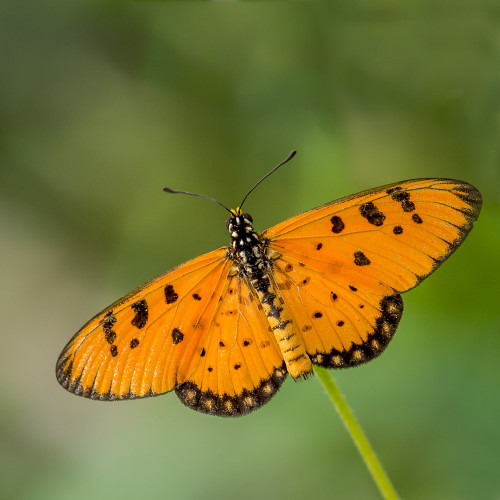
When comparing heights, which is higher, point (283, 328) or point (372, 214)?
point (372, 214)

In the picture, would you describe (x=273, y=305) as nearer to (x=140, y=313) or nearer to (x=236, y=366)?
(x=236, y=366)

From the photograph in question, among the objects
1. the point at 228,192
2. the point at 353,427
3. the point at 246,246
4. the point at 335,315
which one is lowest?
the point at 353,427

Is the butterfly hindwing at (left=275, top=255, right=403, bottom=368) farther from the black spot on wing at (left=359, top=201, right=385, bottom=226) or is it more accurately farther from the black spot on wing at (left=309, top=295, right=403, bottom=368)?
the black spot on wing at (left=359, top=201, right=385, bottom=226)

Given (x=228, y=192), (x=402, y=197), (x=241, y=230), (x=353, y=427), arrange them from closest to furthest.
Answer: (x=353, y=427), (x=402, y=197), (x=241, y=230), (x=228, y=192)

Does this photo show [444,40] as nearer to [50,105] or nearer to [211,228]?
[211,228]

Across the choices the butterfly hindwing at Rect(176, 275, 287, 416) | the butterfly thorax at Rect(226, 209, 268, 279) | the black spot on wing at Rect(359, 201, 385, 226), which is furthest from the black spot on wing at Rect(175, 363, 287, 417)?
the black spot on wing at Rect(359, 201, 385, 226)

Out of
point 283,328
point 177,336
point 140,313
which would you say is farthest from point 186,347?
point 283,328

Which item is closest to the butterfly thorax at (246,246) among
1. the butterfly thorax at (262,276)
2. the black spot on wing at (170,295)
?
the butterfly thorax at (262,276)

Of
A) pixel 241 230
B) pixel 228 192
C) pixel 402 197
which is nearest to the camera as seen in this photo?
pixel 402 197
